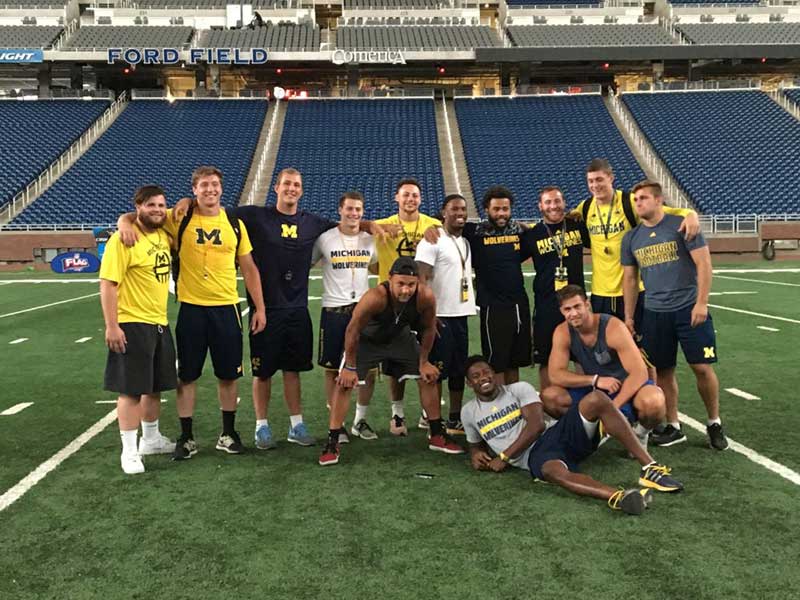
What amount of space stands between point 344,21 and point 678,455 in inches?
1436

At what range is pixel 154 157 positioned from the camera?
29.6 metres

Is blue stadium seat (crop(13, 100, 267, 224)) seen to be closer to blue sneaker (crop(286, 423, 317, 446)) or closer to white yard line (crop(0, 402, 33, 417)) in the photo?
white yard line (crop(0, 402, 33, 417))

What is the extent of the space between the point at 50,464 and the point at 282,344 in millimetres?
1844

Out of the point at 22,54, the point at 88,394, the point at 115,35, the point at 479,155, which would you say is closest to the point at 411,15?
the point at 479,155

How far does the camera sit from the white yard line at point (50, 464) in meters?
4.34

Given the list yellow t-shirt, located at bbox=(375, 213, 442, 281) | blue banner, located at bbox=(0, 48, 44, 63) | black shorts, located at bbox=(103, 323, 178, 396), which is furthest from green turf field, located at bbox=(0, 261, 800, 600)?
blue banner, located at bbox=(0, 48, 44, 63)

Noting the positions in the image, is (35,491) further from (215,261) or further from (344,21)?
(344,21)

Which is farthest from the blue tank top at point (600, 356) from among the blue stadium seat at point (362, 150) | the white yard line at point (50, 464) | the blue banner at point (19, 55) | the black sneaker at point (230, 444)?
the blue banner at point (19, 55)

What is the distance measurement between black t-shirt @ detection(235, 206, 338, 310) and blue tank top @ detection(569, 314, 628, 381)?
6.91ft

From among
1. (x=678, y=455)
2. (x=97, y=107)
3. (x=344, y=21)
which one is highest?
(x=344, y=21)

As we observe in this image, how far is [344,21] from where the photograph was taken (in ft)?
122

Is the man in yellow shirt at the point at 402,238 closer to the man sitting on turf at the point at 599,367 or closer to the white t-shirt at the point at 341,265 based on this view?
the white t-shirt at the point at 341,265

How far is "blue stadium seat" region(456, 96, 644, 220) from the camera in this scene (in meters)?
27.5

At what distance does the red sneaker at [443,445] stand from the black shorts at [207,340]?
1.56m
